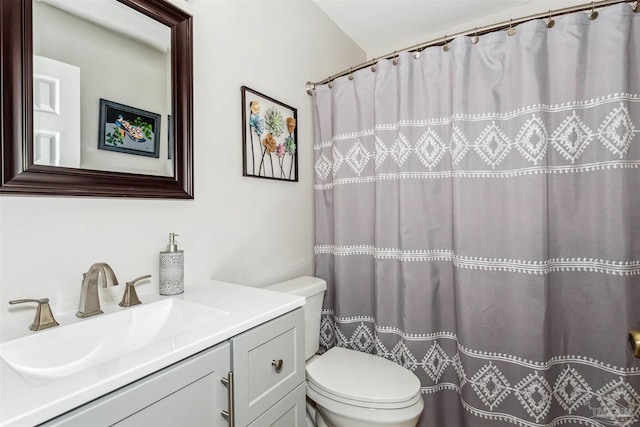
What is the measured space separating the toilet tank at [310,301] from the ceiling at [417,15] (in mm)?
1701

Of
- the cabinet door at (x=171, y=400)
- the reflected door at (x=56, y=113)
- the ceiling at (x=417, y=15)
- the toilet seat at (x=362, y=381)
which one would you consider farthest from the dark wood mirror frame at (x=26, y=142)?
the ceiling at (x=417, y=15)

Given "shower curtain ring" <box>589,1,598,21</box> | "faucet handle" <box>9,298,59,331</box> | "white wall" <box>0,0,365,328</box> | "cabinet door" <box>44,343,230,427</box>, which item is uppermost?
"shower curtain ring" <box>589,1,598,21</box>

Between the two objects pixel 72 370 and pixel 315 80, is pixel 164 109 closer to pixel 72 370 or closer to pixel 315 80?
pixel 72 370

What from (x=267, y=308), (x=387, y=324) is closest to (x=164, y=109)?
(x=267, y=308)

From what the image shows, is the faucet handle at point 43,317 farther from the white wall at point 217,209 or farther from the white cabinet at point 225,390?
the white cabinet at point 225,390

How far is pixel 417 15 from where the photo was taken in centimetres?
208

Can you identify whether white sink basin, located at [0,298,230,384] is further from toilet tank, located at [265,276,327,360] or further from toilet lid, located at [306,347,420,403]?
toilet lid, located at [306,347,420,403]

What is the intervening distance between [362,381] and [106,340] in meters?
0.97

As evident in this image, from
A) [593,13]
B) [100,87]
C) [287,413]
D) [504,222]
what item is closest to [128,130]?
[100,87]

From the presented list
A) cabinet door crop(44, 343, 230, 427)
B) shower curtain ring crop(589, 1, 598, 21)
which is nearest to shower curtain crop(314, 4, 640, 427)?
shower curtain ring crop(589, 1, 598, 21)

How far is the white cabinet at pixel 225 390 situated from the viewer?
58 cm

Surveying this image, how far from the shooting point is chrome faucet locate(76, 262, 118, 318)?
87cm

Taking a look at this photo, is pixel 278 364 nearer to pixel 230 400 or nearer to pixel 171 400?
pixel 230 400

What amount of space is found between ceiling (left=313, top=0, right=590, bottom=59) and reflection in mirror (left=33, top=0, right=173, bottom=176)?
4.28 ft
